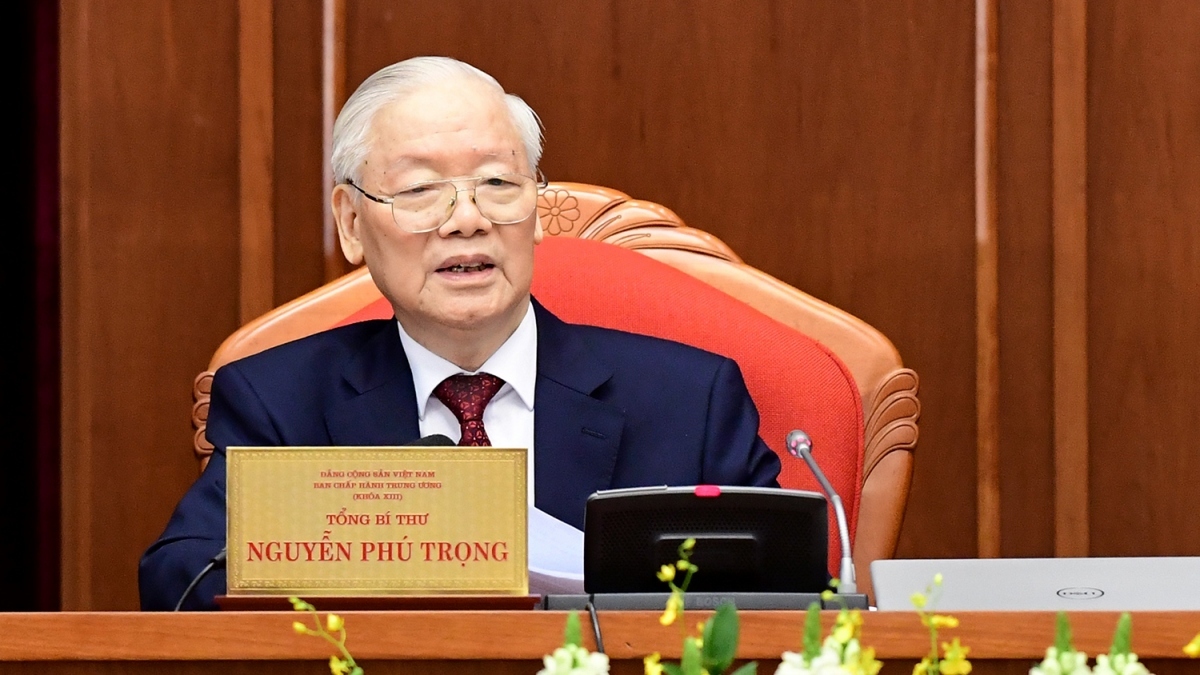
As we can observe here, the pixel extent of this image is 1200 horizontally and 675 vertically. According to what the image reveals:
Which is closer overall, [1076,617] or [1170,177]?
[1076,617]

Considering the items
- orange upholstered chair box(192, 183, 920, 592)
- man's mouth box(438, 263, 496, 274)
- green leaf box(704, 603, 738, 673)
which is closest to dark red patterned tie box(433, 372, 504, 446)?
man's mouth box(438, 263, 496, 274)

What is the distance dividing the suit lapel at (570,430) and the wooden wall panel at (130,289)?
3.00 ft

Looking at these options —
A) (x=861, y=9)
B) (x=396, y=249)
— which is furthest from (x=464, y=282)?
(x=861, y=9)

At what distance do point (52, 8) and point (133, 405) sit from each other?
27.9 inches

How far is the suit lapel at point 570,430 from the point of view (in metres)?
2.00

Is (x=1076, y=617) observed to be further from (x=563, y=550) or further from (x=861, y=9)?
(x=861, y=9)

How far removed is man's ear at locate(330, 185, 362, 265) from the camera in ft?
6.93

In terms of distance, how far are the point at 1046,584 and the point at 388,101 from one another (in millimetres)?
1105

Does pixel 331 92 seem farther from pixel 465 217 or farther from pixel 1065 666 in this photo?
pixel 1065 666

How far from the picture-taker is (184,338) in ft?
9.12

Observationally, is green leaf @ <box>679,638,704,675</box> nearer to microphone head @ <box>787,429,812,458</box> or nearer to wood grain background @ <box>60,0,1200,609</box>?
microphone head @ <box>787,429,812,458</box>

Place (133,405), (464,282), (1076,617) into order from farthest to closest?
1. (133,405)
2. (464,282)
3. (1076,617)

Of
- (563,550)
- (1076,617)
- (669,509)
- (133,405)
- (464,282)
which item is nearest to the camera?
(1076,617)

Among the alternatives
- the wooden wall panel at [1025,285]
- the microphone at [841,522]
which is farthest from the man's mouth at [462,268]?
the wooden wall panel at [1025,285]
